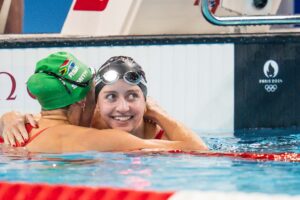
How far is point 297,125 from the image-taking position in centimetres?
754

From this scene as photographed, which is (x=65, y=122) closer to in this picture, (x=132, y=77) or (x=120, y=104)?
(x=120, y=104)

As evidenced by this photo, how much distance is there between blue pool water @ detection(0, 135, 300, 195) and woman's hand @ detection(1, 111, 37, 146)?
7 centimetres

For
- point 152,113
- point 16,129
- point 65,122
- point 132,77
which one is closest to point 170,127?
point 152,113

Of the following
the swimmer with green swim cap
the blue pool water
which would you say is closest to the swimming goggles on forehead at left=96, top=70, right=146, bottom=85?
the swimmer with green swim cap

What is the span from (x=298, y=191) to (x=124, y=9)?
5.25 m

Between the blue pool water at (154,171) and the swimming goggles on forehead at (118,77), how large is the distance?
0.43m

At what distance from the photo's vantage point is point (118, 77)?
4.80 metres

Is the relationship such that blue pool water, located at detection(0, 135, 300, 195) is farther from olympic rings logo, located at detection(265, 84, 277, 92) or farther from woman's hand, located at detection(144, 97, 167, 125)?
olympic rings logo, located at detection(265, 84, 277, 92)

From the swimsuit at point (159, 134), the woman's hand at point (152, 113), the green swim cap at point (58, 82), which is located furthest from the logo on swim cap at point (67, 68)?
the swimsuit at point (159, 134)

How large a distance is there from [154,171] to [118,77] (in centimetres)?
88

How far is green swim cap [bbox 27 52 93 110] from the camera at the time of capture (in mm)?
4680

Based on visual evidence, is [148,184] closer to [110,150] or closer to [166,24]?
[110,150]

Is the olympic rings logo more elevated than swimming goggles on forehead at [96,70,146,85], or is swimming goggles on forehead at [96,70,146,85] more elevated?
swimming goggles on forehead at [96,70,146,85]

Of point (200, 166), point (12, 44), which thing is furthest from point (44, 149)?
point (12, 44)
